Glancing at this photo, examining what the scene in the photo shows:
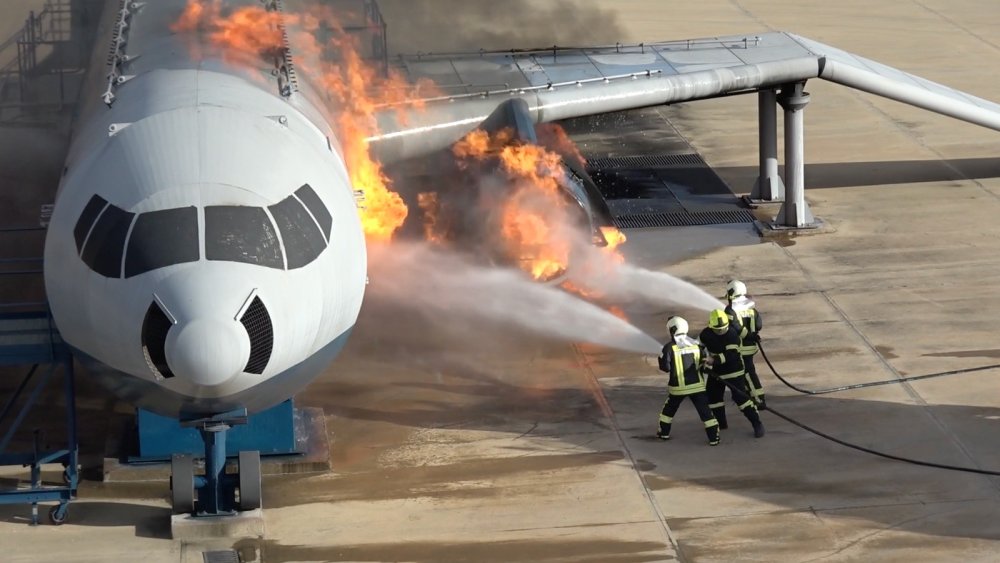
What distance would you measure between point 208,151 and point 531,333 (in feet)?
25.9

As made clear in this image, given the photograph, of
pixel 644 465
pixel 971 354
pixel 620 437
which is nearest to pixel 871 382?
pixel 971 354

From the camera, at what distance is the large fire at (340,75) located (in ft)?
61.1

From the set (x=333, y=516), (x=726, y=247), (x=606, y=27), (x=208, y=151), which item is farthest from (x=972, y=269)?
(x=606, y=27)

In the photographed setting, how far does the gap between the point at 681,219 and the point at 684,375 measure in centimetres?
854

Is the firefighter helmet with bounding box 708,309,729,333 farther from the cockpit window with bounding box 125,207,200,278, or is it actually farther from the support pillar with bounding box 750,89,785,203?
the support pillar with bounding box 750,89,785,203

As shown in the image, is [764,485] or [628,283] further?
[628,283]

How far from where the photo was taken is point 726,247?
24828 millimetres

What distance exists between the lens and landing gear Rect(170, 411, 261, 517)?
16047mm

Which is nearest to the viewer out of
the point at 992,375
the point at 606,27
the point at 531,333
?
the point at 992,375

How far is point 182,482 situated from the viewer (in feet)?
53.1

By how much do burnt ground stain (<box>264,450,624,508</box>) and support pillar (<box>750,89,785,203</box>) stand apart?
9.86 metres

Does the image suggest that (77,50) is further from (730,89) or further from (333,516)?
(333,516)

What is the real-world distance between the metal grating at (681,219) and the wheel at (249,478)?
→ 10.7 meters

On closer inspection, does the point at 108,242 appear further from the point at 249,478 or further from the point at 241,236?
the point at 249,478
